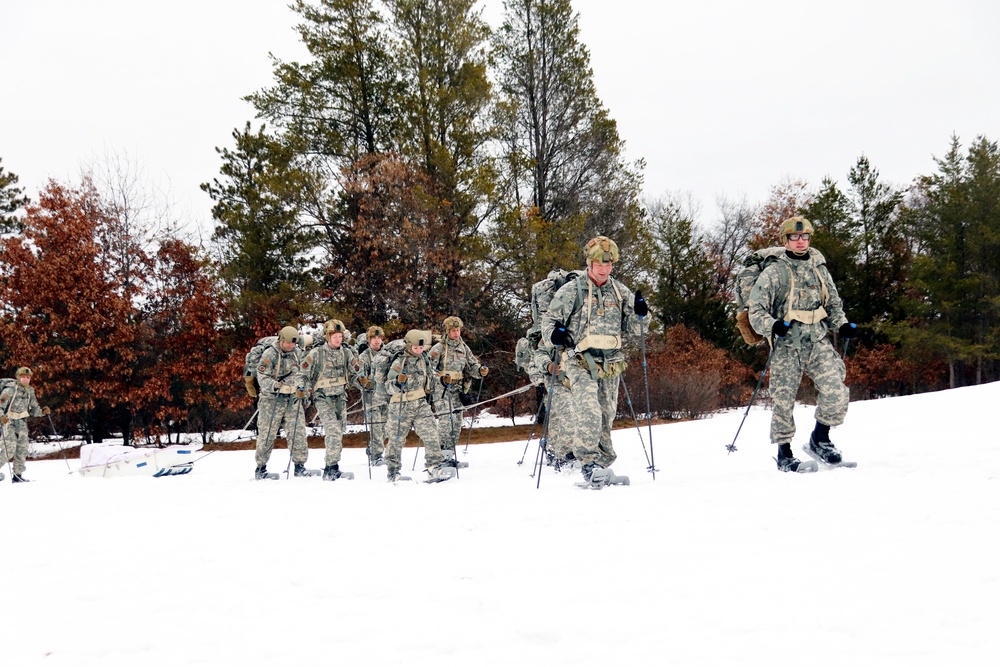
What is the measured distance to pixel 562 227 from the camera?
2352 cm

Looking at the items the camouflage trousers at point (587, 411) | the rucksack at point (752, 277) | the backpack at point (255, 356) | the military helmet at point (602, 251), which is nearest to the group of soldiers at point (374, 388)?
the backpack at point (255, 356)

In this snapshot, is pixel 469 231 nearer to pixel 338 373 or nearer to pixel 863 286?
pixel 338 373

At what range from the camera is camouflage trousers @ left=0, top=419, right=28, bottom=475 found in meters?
14.0

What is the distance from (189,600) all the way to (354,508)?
307cm

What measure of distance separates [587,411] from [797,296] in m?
2.53

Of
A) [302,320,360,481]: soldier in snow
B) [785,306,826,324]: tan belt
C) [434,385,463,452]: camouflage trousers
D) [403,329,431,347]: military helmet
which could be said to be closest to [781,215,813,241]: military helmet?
[785,306,826,324]: tan belt

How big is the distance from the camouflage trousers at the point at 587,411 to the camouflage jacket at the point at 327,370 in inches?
210

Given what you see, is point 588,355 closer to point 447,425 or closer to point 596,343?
point 596,343

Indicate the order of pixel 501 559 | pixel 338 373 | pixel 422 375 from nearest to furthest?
pixel 501 559 → pixel 422 375 → pixel 338 373

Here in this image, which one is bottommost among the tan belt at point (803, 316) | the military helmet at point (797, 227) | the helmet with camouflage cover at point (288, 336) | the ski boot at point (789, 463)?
the ski boot at point (789, 463)

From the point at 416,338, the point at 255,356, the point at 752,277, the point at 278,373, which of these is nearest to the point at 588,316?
the point at 752,277

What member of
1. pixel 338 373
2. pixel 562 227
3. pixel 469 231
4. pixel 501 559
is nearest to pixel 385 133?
pixel 469 231

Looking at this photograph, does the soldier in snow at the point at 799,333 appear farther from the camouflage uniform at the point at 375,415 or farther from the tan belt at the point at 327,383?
the tan belt at the point at 327,383

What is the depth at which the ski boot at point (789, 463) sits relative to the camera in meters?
6.89
